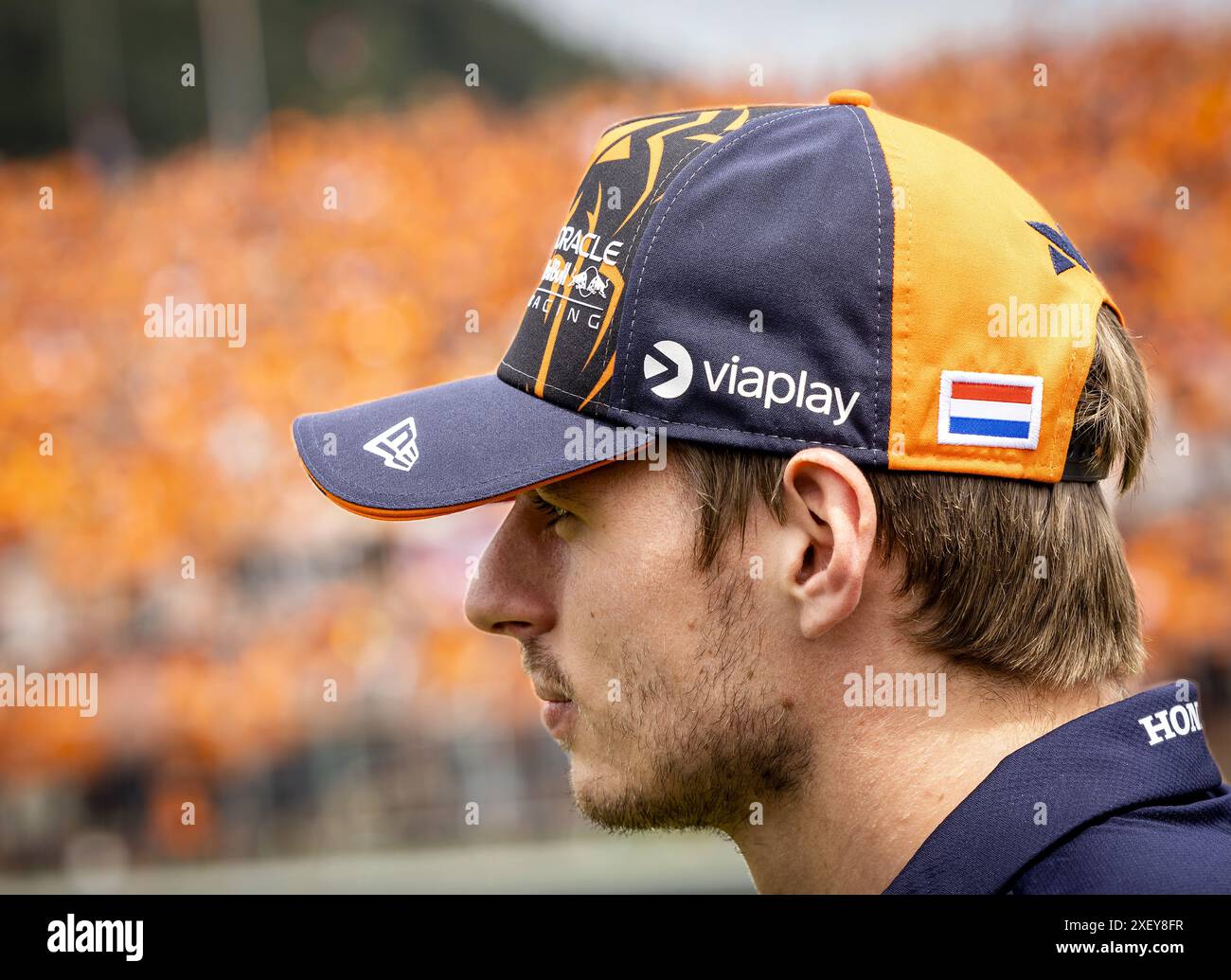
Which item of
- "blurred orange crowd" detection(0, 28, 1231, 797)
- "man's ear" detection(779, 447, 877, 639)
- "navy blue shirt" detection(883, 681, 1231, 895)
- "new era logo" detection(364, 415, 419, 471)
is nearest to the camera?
"navy blue shirt" detection(883, 681, 1231, 895)

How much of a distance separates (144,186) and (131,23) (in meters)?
0.77

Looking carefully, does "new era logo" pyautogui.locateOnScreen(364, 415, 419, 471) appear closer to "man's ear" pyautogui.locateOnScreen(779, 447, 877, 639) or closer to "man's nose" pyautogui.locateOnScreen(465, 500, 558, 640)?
"man's nose" pyautogui.locateOnScreen(465, 500, 558, 640)

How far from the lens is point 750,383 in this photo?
118 cm

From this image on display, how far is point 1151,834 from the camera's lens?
39.8 inches

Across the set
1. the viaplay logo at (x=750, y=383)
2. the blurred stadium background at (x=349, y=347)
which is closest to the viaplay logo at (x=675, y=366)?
the viaplay logo at (x=750, y=383)

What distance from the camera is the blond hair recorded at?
1.18 m

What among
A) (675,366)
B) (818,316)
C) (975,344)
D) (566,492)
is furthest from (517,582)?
(975,344)

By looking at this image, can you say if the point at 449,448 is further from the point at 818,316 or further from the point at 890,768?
the point at 890,768

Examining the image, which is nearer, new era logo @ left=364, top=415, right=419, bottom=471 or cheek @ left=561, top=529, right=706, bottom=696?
cheek @ left=561, top=529, right=706, bottom=696

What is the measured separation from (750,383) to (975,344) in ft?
0.72

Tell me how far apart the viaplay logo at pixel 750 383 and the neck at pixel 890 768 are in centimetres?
26

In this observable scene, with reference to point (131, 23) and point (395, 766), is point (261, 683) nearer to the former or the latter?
point (395, 766)

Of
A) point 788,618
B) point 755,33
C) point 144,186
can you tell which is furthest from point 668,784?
point 144,186

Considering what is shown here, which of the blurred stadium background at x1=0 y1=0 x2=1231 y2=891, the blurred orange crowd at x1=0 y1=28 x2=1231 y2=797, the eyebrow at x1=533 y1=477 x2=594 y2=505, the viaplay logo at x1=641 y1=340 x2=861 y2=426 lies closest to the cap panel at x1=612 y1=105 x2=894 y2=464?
the viaplay logo at x1=641 y1=340 x2=861 y2=426
